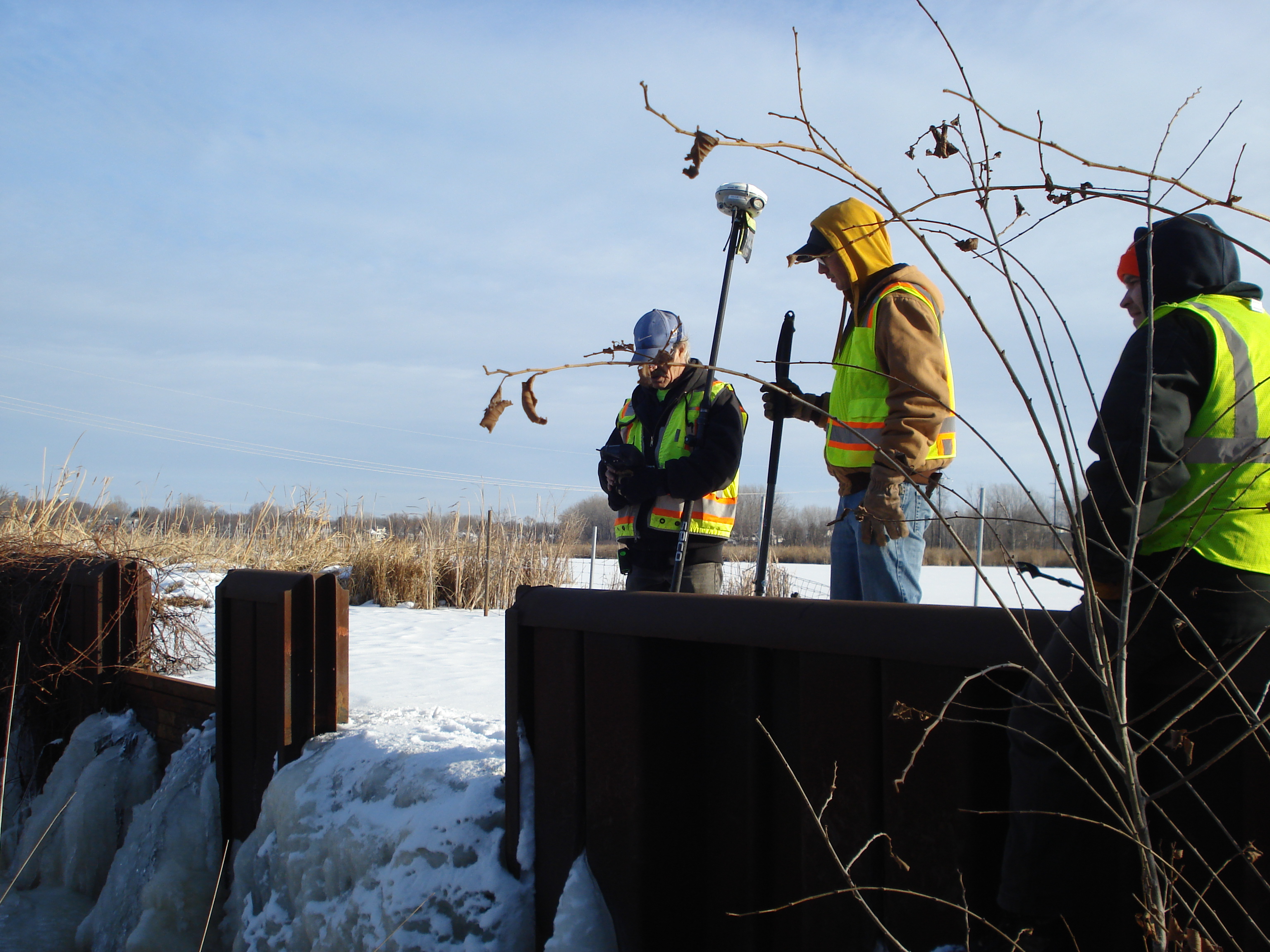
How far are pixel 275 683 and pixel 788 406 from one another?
2.35m

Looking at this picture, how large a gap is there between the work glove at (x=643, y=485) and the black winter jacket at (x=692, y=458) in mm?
36

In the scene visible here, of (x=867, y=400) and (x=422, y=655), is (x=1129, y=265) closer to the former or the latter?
(x=867, y=400)

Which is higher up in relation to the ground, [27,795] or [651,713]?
[651,713]

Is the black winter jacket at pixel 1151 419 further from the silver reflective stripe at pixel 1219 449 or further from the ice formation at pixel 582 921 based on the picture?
the ice formation at pixel 582 921

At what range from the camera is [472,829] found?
2.73 m

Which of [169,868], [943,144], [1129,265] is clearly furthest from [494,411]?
[169,868]

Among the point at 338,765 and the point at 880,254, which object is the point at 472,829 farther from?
the point at 880,254

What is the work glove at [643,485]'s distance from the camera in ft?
12.7

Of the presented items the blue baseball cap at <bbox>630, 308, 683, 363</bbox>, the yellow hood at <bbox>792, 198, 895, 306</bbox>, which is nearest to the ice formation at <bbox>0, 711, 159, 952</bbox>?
the blue baseball cap at <bbox>630, 308, 683, 363</bbox>

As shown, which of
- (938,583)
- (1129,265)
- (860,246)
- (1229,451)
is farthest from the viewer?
(938,583)

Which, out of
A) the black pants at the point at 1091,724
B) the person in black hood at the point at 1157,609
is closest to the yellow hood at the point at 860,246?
the person in black hood at the point at 1157,609

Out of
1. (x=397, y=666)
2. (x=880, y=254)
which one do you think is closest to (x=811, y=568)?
(x=397, y=666)

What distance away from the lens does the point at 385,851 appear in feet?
9.25

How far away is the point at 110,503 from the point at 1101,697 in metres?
9.30
